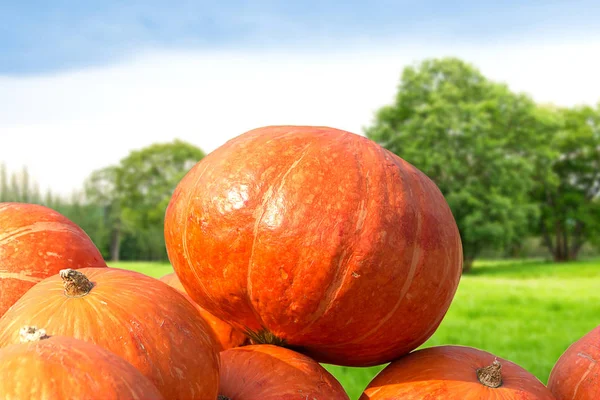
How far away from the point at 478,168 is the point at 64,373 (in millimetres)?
27895

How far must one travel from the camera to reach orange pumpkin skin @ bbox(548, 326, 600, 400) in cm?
237

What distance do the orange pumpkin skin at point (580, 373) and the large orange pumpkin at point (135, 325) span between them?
62.7 inches

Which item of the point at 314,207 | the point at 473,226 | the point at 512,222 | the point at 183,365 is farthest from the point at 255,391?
the point at 512,222

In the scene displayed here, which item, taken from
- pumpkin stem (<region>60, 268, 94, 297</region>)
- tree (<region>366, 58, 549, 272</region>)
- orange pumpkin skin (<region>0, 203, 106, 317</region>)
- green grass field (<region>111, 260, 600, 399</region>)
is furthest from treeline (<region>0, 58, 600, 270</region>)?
pumpkin stem (<region>60, 268, 94, 297</region>)

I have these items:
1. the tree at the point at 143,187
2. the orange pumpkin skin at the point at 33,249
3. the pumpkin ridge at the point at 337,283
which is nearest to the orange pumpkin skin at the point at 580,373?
the pumpkin ridge at the point at 337,283

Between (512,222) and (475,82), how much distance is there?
765 cm

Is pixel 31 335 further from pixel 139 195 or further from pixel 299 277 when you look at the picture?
pixel 139 195

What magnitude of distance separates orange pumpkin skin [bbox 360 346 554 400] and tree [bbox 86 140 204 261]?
3742 centimetres

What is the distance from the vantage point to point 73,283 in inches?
65.4

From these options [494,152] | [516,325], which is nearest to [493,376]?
[516,325]

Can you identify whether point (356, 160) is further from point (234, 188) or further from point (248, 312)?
point (248, 312)

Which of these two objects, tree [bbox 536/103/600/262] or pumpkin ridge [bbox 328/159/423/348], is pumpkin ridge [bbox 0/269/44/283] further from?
tree [bbox 536/103/600/262]

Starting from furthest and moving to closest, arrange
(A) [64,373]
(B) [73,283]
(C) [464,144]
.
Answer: (C) [464,144] → (B) [73,283] → (A) [64,373]

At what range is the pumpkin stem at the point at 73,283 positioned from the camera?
165 centimetres
